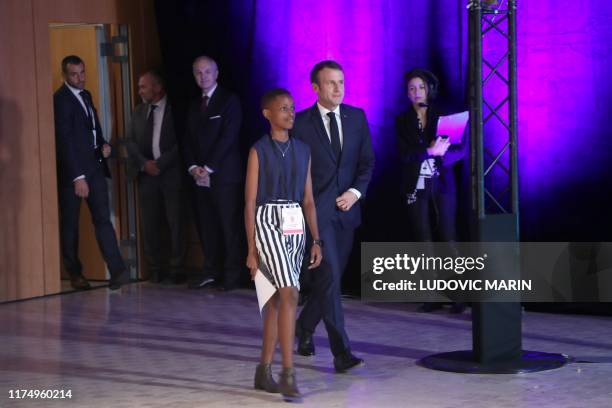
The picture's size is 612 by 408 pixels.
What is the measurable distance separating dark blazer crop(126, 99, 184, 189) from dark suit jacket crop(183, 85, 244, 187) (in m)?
0.34

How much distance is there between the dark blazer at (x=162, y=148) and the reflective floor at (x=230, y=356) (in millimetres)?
1103

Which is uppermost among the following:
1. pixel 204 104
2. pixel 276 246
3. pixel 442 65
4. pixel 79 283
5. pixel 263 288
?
pixel 442 65

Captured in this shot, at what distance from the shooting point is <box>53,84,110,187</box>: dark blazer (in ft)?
30.4

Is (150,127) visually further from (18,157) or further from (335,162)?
(335,162)

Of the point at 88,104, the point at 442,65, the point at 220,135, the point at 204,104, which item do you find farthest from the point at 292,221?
the point at 88,104

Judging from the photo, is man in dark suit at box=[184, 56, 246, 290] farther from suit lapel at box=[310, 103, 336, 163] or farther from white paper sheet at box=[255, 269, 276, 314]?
white paper sheet at box=[255, 269, 276, 314]

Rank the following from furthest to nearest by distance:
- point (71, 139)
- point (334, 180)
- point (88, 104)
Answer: point (88, 104), point (71, 139), point (334, 180)

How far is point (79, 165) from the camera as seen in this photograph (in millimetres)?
9344

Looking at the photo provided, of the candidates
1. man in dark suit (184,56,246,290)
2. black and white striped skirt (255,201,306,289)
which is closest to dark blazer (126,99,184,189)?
man in dark suit (184,56,246,290)

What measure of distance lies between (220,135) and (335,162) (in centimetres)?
312

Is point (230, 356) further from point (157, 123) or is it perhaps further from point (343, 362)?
point (157, 123)

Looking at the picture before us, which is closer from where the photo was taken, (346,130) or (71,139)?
(346,130)

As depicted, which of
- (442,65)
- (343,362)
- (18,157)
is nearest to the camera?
(343,362)

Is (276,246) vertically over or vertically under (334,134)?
under
